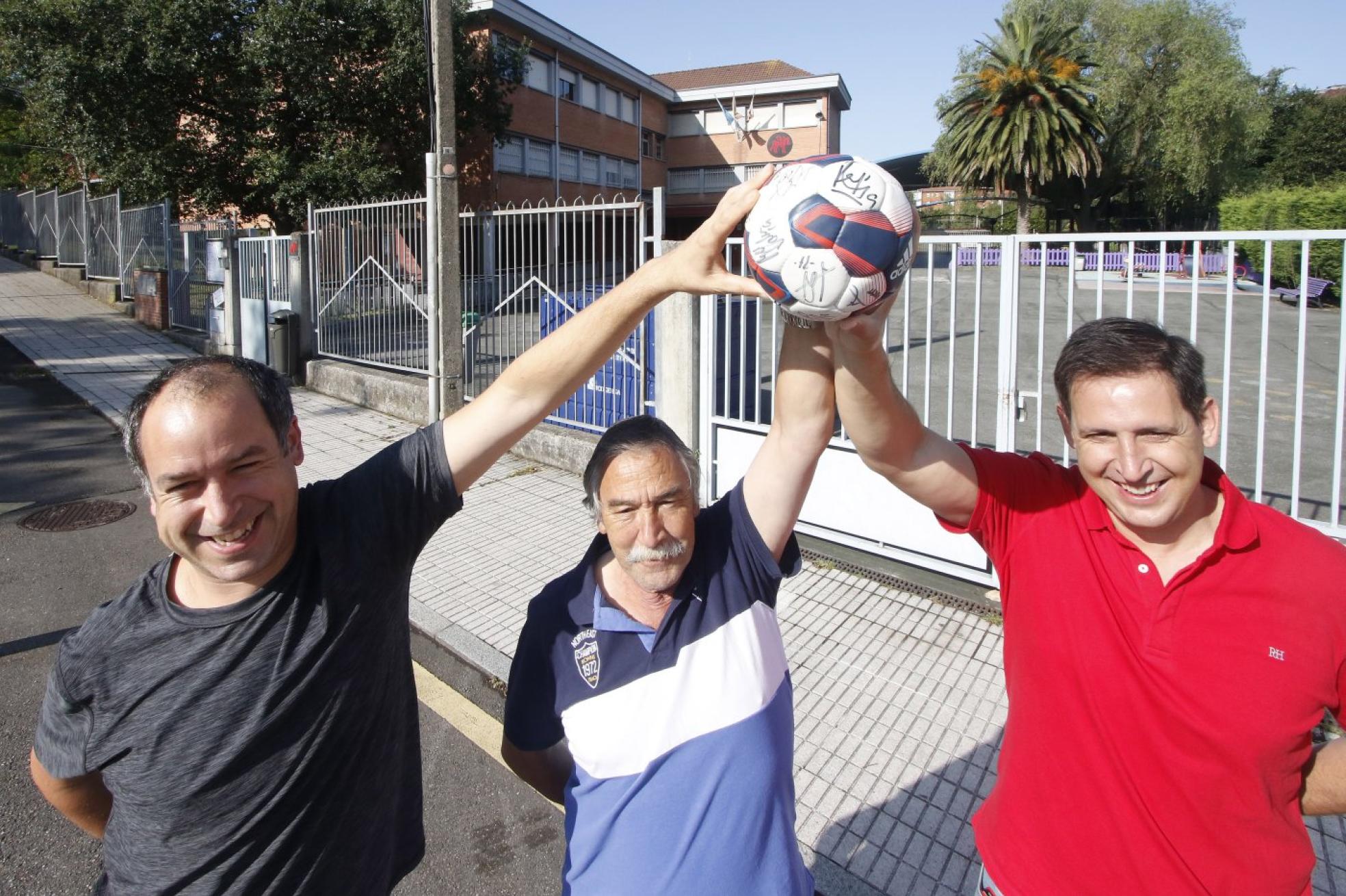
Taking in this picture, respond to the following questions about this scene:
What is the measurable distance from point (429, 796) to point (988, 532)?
A: 276 centimetres

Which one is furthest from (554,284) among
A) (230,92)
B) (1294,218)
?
(1294,218)

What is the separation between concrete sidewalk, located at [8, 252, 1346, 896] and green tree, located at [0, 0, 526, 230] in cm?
1721

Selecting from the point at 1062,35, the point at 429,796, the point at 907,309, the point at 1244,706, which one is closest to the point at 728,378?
the point at 907,309

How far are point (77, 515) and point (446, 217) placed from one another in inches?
173

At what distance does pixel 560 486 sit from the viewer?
8023 mm

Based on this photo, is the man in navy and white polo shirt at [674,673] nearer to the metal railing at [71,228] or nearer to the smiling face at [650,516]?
the smiling face at [650,516]

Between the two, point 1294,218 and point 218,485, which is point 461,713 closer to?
point 218,485

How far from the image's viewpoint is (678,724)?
1775mm

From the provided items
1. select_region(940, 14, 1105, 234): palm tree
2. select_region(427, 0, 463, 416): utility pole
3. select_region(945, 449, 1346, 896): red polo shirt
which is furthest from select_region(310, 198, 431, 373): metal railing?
select_region(940, 14, 1105, 234): palm tree

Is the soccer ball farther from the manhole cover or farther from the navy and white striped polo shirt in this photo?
the manhole cover

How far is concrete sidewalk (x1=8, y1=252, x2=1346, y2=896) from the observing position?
3.16 metres

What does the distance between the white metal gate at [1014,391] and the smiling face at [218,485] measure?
1.85 meters

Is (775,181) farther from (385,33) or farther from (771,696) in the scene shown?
(385,33)

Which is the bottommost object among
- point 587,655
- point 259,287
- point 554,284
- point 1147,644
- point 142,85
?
point 587,655
